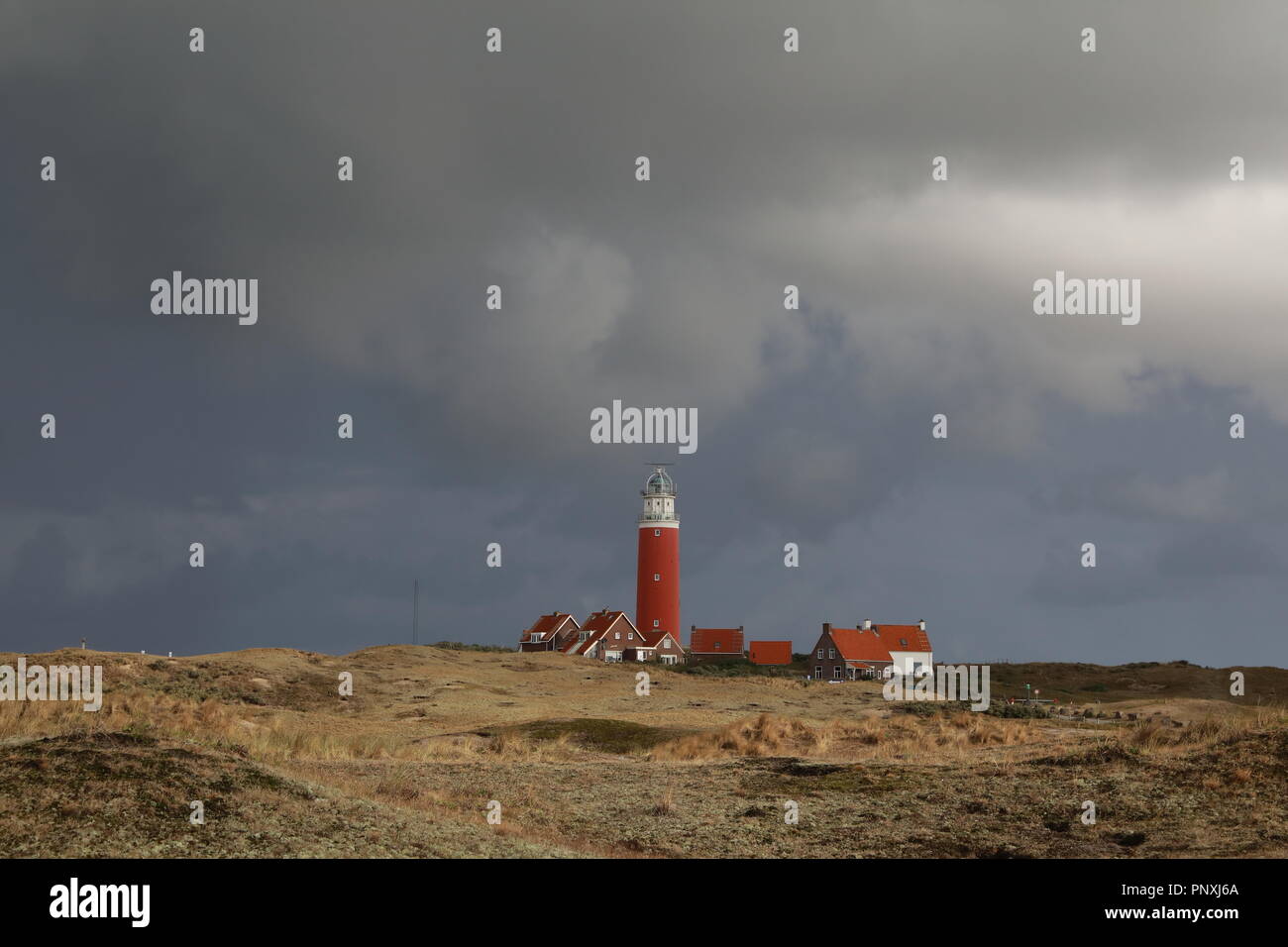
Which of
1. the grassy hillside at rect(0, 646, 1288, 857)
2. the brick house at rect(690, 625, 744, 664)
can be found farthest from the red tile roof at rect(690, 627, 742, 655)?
the grassy hillside at rect(0, 646, 1288, 857)

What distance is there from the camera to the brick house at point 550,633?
116 meters

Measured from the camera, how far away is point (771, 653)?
110 metres

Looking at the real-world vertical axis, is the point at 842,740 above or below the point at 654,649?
above

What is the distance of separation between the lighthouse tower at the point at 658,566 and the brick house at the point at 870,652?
14.0 m

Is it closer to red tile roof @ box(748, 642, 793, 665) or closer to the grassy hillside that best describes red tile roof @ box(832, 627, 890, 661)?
red tile roof @ box(748, 642, 793, 665)

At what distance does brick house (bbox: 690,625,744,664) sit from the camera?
10912cm

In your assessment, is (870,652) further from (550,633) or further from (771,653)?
(550,633)

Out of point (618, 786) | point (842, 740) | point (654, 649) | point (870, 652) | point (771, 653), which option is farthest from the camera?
point (771, 653)

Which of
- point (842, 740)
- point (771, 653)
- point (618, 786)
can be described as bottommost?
point (771, 653)

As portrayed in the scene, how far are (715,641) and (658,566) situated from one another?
35.7ft

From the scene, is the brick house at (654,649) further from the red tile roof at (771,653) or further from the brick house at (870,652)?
the brick house at (870,652)

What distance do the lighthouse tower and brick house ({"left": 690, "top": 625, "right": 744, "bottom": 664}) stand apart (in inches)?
175

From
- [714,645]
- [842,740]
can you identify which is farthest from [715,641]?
[842,740]
